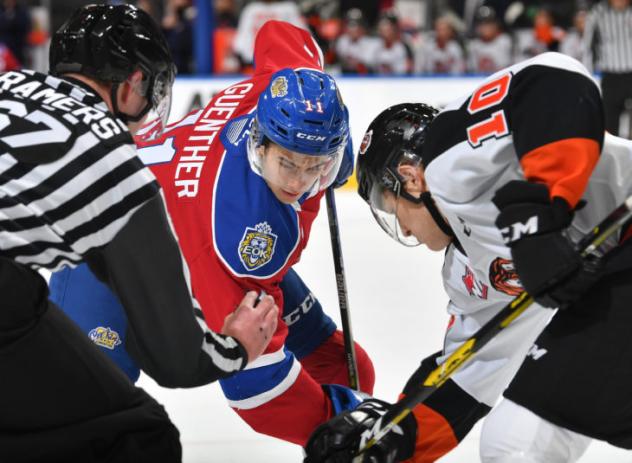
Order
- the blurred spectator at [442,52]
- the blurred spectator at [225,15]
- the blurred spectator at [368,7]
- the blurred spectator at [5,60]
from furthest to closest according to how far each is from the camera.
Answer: the blurred spectator at [368,7], the blurred spectator at [442,52], the blurred spectator at [5,60], the blurred spectator at [225,15]

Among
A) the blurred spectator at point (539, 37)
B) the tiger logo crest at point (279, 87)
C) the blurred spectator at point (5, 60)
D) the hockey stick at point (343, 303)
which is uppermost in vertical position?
the tiger logo crest at point (279, 87)

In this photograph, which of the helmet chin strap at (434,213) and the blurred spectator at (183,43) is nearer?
the helmet chin strap at (434,213)

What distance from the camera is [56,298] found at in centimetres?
239

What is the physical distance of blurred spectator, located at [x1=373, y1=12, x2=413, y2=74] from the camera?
9258mm

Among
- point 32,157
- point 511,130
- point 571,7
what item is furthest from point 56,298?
point 571,7

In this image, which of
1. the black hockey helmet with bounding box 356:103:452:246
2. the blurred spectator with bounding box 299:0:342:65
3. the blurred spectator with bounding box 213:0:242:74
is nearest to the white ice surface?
the black hockey helmet with bounding box 356:103:452:246

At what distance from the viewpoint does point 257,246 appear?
2146 millimetres

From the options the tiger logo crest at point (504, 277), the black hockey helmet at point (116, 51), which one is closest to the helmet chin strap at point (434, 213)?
the tiger logo crest at point (504, 277)

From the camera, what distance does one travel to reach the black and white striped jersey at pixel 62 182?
4.61 ft

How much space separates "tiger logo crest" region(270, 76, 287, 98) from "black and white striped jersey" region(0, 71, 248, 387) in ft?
2.38

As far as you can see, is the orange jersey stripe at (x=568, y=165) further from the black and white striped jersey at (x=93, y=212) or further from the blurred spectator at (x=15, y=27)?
the blurred spectator at (x=15, y=27)

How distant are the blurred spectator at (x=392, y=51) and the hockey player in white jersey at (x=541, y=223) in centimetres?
737

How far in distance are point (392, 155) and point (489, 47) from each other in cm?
777

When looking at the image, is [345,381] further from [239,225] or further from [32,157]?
[32,157]
